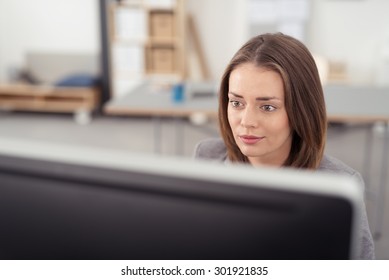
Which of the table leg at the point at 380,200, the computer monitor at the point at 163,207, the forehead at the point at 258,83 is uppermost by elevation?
the forehead at the point at 258,83

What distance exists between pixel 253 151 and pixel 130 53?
14.7 ft

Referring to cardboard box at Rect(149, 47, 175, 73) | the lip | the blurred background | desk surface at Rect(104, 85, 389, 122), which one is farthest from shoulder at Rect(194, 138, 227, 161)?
cardboard box at Rect(149, 47, 175, 73)

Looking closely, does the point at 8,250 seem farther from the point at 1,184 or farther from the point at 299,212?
the point at 299,212

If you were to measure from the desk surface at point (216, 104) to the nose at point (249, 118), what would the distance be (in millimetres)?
1714

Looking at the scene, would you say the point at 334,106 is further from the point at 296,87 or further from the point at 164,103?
the point at 296,87

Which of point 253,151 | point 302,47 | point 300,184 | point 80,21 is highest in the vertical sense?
point 80,21

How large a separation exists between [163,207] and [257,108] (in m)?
0.67

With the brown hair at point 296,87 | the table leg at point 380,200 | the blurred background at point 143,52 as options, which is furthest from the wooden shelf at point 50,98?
the brown hair at point 296,87

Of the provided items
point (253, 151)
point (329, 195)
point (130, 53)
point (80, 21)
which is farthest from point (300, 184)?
point (80, 21)

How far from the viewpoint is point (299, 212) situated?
14.4 inches

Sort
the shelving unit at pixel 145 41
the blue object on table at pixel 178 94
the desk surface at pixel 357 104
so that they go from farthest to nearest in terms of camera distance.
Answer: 1. the shelving unit at pixel 145 41
2. the blue object on table at pixel 178 94
3. the desk surface at pixel 357 104

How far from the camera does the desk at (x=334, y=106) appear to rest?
2.71 m

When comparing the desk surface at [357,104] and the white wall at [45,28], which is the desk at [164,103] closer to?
the desk surface at [357,104]
